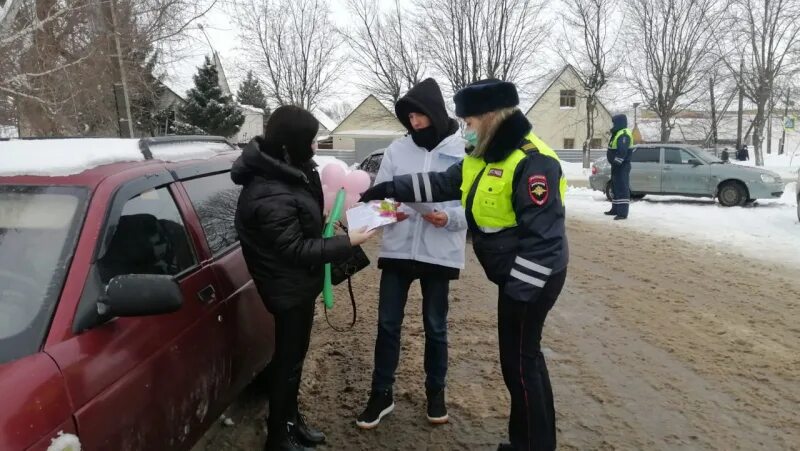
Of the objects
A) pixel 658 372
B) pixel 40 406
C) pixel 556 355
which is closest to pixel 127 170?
pixel 40 406

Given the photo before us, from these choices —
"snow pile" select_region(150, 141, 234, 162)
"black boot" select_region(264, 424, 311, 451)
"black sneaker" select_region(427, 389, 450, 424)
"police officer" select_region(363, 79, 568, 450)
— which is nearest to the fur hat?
"police officer" select_region(363, 79, 568, 450)

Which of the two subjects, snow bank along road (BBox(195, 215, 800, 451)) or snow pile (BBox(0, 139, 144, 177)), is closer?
snow pile (BBox(0, 139, 144, 177))

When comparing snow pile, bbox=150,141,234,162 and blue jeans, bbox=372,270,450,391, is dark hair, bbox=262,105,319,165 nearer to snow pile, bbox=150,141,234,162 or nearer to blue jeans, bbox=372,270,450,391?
snow pile, bbox=150,141,234,162

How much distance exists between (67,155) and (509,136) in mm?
1989

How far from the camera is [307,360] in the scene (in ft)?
14.0

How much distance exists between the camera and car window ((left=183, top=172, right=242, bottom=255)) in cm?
295

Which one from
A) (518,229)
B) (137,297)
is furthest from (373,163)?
(137,297)

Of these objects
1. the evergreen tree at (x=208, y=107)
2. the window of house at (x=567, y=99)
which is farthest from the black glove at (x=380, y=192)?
the window of house at (x=567, y=99)

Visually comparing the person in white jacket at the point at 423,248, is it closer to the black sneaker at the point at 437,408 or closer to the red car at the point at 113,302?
the black sneaker at the point at 437,408

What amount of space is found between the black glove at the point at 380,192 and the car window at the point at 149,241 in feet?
3.22

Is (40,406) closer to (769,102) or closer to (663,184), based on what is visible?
(663,184)

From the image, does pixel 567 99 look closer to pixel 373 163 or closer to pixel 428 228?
pixel 373 163

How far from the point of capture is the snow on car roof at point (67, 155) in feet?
7.50

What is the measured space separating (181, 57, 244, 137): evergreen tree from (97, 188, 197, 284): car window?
3213cm
